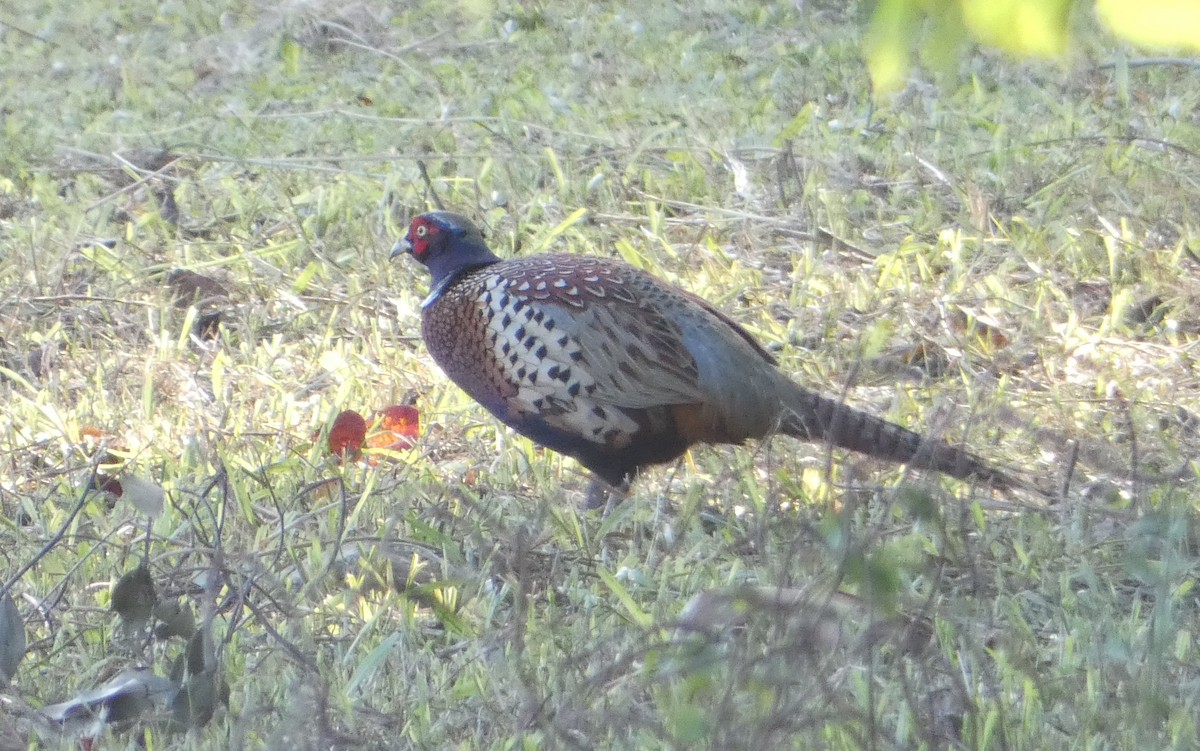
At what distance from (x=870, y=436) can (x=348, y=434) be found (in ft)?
4.61

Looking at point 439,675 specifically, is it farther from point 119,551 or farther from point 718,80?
point 718,80

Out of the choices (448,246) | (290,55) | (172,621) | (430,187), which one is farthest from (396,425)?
(290,55)

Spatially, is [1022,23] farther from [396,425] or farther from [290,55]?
[290,55]

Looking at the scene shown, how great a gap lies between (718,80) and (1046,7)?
631 centimetres

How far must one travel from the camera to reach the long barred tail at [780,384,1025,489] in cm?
370

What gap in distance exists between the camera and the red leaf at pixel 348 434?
14.1 feet

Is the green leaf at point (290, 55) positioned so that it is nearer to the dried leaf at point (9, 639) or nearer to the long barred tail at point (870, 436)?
the long barred tail at point (870, 436)

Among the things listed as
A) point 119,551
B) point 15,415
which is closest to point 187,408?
point 15,415

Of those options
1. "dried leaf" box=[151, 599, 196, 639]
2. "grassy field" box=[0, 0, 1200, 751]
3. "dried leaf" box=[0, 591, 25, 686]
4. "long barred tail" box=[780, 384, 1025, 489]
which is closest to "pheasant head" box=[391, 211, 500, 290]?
"grassy field" box=[0, 0, 1200, 751]

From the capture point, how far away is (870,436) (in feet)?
12.9

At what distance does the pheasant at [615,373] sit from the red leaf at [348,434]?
0.31 meters

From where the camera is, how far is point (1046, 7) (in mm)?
1468

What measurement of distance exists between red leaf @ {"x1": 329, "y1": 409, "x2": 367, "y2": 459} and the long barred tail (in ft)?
3.75

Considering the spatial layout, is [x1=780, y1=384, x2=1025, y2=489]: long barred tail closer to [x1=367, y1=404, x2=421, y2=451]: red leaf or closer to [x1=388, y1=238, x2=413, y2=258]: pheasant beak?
[x1=367, y1=404, x2=421, y2=451]: red leaf
